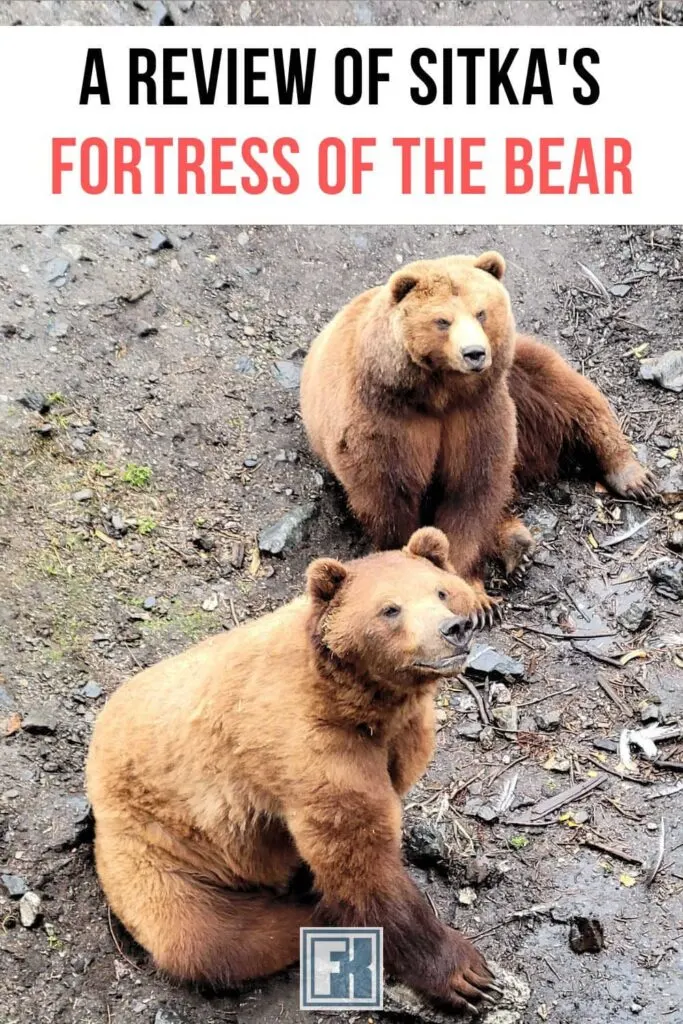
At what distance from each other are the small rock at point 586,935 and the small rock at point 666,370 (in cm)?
496

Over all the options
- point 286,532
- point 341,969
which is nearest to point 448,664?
point 341,969

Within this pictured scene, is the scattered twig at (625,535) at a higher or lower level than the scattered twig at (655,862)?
higher

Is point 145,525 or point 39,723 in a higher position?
point 145,525

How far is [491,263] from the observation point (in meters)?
8.02

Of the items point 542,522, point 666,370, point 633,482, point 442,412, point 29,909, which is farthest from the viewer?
point 666,370

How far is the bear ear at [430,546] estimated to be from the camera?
5.66 meters

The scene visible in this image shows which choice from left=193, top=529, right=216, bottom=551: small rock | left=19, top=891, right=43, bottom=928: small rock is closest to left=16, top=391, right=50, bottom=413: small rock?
left=193, top=529, right=216, bottom=551: small rock

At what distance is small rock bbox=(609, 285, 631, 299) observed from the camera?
11008 mm

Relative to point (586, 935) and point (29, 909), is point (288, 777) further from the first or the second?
point (586, 935)

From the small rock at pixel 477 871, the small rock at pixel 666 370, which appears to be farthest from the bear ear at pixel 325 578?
the small rock at pixel 666 370

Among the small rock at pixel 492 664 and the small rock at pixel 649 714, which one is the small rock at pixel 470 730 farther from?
the small rock at pixel 649 714

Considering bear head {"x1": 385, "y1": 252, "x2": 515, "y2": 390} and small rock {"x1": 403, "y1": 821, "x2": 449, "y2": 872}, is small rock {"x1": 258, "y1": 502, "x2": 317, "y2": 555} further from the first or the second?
small rock {"x1": 403, "y1": 821, "x2": 449, "y2": 872}

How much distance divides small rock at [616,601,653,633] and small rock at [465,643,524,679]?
2.50 feet

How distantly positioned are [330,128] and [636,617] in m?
4.52
